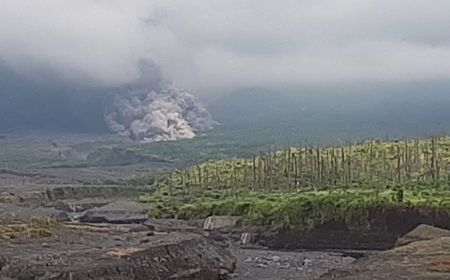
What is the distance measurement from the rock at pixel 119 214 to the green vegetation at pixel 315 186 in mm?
2844

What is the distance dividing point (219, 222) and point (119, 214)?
95.0ft

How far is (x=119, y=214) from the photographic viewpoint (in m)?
147

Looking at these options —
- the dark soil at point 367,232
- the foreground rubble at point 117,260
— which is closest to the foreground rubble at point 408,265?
the foreground rubble at point 117,260

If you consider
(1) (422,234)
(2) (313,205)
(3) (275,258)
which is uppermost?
(2) (313,205)

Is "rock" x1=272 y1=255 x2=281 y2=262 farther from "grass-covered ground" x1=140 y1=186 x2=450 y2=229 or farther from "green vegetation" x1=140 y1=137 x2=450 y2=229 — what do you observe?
"green vegetation" x1=140 y1=137 x2=450 y2=229

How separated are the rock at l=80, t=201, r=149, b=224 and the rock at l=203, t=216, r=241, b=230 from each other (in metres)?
14.8

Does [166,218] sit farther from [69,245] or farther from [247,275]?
[247,275]

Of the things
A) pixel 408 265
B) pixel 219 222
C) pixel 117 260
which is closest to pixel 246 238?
pixel 219 222

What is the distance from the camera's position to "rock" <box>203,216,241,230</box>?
122000 mm

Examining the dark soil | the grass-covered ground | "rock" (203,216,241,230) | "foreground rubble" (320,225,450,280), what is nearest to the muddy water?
the dark soil

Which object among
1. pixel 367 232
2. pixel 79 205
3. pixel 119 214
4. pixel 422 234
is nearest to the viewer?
pixel 422 234

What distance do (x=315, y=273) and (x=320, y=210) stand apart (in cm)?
3560

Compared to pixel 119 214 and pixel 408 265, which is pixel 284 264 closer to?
pixel 408 265

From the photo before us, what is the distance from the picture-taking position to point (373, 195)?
113 m
